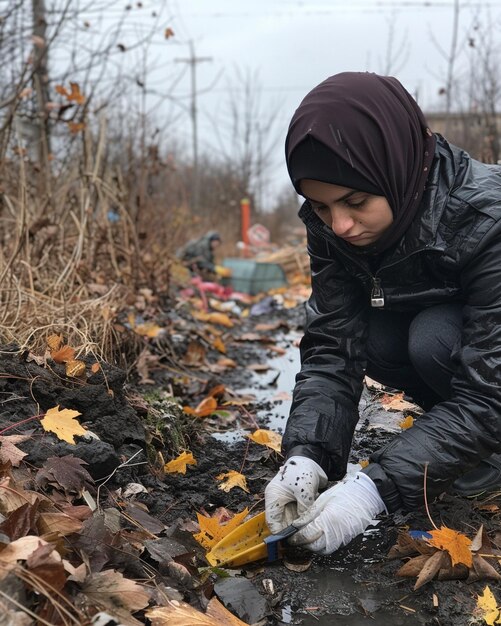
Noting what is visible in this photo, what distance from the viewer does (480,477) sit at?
1907 mm

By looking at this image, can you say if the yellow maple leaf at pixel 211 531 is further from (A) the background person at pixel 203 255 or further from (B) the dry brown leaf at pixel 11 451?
(A) the background person at pixel 203 255

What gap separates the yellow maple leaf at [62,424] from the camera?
5.57ft

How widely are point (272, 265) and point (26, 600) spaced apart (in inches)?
298

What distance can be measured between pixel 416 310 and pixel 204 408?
3.81 ft

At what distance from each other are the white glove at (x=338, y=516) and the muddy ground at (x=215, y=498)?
10 cm

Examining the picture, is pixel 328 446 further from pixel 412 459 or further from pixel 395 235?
pixel 395 235

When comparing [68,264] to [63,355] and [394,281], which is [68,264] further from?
[394,281]

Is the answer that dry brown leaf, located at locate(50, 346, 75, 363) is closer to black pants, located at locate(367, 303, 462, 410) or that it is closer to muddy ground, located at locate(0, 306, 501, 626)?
muddy ground, located at locate(0, 306, 501, 626)

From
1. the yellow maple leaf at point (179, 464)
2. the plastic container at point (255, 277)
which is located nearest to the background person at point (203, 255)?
the plastic container at point (255, 277)

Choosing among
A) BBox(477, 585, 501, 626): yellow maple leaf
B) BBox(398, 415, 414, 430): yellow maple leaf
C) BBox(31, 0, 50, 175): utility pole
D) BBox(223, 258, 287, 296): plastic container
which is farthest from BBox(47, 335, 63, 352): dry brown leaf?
BBox(223, 258, 287, 296): plastic container

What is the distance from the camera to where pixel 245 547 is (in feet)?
5.33

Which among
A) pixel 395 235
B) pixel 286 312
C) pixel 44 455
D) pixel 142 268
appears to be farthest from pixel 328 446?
pixel 286 312

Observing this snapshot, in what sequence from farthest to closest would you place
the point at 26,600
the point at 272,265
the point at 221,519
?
the point at 272,265
the point at 221,519
the point at 26,600

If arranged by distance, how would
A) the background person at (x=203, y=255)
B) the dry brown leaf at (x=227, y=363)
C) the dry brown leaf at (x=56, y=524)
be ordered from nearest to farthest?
the dry brown leaf at (x=56, y=524) → the dry brown leaf at (x=227, y=363) → the background person at (x=203, y=255)
